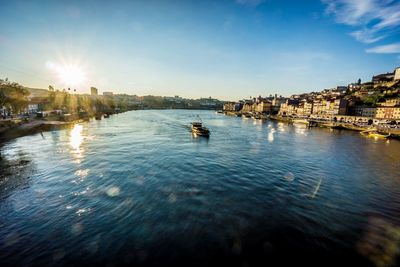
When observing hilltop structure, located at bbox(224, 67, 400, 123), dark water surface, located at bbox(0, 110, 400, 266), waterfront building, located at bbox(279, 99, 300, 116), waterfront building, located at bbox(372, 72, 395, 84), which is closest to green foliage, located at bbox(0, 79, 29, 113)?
dark water surface, located at bbox(0, 110, 400, 266)

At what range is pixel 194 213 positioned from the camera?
52.7 feet

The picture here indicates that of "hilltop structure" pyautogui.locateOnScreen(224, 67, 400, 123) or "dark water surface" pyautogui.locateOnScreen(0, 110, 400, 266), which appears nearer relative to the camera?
Result: "dark water surface" pyautogui.locateOnScreen(0, 110, 400, 266)

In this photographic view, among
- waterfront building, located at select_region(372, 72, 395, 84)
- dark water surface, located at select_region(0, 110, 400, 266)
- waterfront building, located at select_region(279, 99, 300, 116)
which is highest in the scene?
waterfront building, located at select_region(372, 72, 395, 84)

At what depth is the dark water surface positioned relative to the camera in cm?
1178

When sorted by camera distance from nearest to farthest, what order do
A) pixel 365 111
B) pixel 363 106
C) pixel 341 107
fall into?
pixel 365 111 < pixel 363 106 < pixel 341 107

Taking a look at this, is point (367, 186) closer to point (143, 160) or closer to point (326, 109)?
point (143, 160)

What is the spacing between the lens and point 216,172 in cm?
2648

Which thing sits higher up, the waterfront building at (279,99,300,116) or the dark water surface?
the waterfront building at (279,99,300,116)

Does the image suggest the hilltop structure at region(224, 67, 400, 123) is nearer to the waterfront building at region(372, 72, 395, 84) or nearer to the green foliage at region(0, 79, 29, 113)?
the waterfront building at region(372, 72, 395, 84)

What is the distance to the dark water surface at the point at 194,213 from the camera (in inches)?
464

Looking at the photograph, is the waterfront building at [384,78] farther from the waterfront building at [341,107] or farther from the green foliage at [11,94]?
the green foliage at [11,94]

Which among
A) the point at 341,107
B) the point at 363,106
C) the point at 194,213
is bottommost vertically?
the point at 194,213

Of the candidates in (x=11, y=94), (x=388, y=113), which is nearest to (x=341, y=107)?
(x=388, y=113)

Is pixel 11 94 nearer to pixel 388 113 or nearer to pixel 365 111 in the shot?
pixel 388 113
